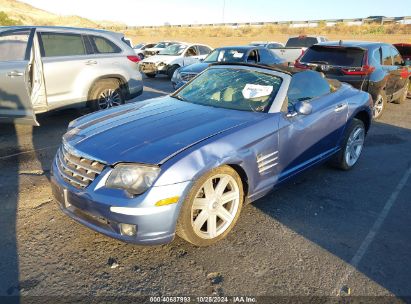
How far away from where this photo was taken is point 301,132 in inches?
149

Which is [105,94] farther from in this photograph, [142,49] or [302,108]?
[142,49]

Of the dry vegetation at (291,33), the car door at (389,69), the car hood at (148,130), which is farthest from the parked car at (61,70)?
the dry vegetation at (291,33)

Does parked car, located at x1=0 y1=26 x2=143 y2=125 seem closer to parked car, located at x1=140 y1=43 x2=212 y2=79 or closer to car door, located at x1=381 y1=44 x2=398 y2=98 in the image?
car door, located at x1=381 y1=44 x2=398 y2=98

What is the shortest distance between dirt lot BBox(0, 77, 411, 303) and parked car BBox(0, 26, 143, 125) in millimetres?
1648

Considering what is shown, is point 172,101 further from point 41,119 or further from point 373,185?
point 41,119

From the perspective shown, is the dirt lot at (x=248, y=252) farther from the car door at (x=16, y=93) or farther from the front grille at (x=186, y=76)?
the front grille at (x=186, y=76)

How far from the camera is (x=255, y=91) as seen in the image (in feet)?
12.5

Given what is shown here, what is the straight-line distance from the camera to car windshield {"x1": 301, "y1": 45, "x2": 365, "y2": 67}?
24.1 feet

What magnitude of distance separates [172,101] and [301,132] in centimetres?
151

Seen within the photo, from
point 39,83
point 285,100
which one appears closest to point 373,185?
point 285,100

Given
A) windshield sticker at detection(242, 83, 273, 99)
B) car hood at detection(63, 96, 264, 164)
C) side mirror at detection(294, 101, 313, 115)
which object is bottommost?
car hood at detection(63, 96, 264, 164)

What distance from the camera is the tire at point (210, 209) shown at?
110 inches

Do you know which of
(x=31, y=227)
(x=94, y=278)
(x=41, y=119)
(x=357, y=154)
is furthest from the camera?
(x=41, y=119)

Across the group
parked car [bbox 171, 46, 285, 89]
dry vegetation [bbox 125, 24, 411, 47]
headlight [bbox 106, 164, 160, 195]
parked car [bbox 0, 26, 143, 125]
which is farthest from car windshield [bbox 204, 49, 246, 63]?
dry vegetation [bbox 125, 24, 411, 47]
